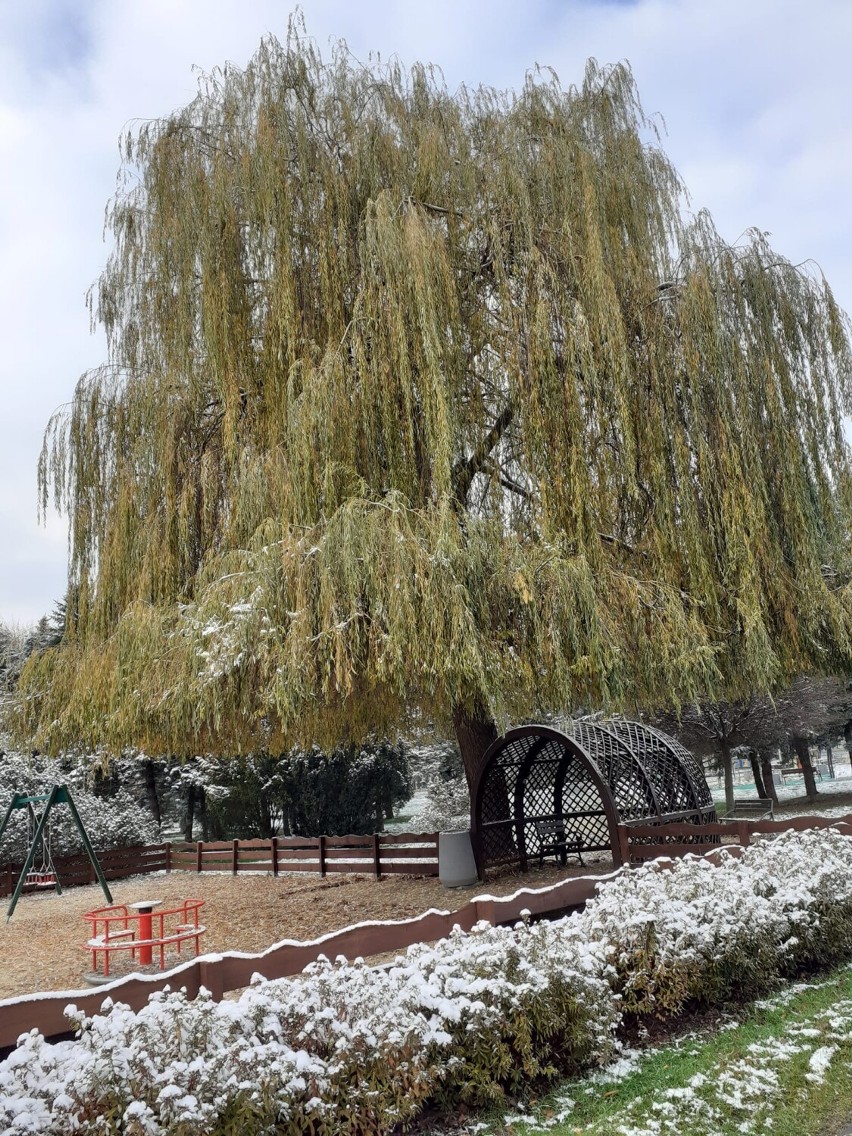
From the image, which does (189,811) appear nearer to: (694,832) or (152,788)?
(152,788)

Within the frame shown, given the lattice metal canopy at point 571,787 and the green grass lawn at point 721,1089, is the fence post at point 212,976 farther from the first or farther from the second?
the lattice metal canopy at point 571,787

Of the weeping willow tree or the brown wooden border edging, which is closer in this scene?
the brown wooden border edging

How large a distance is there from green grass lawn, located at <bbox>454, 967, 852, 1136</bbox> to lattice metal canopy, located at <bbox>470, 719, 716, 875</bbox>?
227 inches

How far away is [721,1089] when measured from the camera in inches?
152

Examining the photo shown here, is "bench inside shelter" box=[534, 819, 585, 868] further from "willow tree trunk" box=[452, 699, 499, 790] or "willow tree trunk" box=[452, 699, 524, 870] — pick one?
"willow tree trunk" box=[452, 699, 499, 790]

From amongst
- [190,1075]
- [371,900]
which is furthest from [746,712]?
[190,1075]

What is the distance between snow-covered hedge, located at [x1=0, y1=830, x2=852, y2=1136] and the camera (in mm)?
3158

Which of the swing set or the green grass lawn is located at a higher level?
the swing set

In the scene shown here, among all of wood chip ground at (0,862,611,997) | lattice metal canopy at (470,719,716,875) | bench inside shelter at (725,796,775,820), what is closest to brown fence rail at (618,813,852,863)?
lattice metal canopy at (470,719,716,875)

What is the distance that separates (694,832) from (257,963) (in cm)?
626

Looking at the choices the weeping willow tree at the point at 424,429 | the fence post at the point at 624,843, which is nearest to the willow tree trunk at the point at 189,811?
the weeping willow tree at the point at 424,429

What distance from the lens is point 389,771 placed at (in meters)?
24.2

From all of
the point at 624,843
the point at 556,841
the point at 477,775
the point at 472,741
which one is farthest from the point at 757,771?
the point at 624,843

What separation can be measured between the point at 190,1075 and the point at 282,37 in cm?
991
